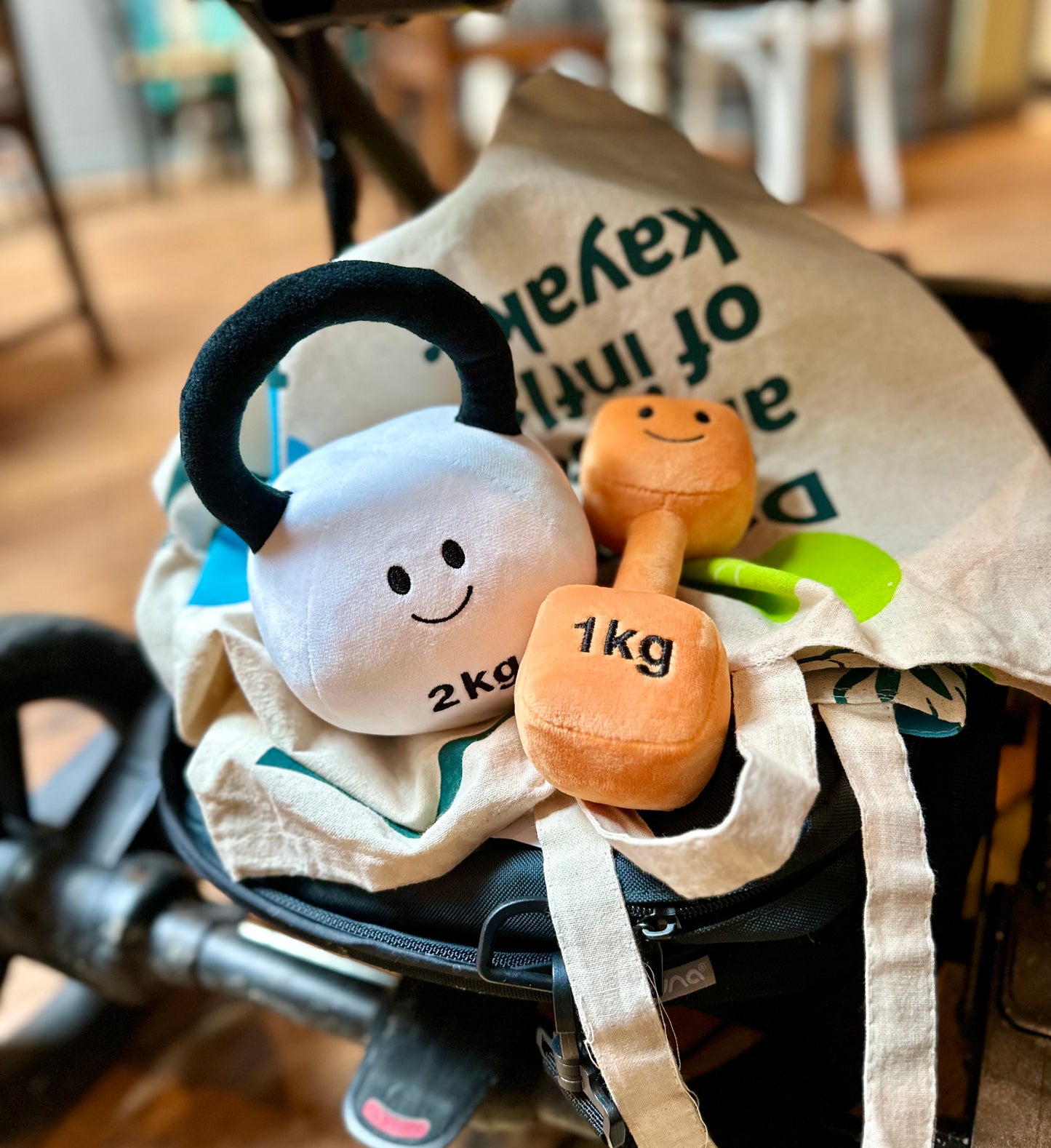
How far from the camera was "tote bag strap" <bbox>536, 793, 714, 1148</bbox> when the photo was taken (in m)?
0.41

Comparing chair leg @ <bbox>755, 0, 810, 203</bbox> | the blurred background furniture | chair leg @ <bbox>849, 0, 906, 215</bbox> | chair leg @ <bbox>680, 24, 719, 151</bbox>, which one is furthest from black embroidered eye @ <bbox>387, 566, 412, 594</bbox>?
chair leg @ <bbox>680, 24, 719, 151</bbox>

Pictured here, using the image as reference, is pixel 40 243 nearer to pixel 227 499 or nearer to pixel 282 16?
pixel 282 16

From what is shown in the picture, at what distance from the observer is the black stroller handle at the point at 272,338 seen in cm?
43

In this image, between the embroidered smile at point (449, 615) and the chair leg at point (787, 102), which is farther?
the chair leg at point (787, 102)

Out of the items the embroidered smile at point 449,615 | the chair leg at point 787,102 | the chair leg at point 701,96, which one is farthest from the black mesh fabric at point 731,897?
the chair leg at point 701,96

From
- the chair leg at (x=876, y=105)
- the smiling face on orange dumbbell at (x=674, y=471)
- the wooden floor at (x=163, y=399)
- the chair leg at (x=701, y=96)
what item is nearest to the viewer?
the smiling face on orange dumbbell at (x=674, y=471)

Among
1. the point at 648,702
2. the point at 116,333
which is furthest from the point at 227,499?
the point at 116,333

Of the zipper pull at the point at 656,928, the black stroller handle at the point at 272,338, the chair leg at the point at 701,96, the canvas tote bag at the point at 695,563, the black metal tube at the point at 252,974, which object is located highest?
the black stroller handle at the point at 272,338

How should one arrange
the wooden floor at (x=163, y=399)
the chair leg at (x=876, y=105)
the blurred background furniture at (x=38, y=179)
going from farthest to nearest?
the chair leg at (x=876, y=105), the blurred background furniture at (x=38, y=179), the wooden floor at (x=163, y=399)

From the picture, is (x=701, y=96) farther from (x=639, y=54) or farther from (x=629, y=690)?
(x=629, y=690)

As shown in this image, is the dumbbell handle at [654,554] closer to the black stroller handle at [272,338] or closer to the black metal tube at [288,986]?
the black stroller handle at [272,338]

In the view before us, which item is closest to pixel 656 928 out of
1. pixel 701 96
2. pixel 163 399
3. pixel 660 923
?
pixel 660 923

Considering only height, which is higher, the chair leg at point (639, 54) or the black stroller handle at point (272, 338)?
the black stroller handle at point (272, 338)

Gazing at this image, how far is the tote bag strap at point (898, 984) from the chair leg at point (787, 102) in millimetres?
2019
